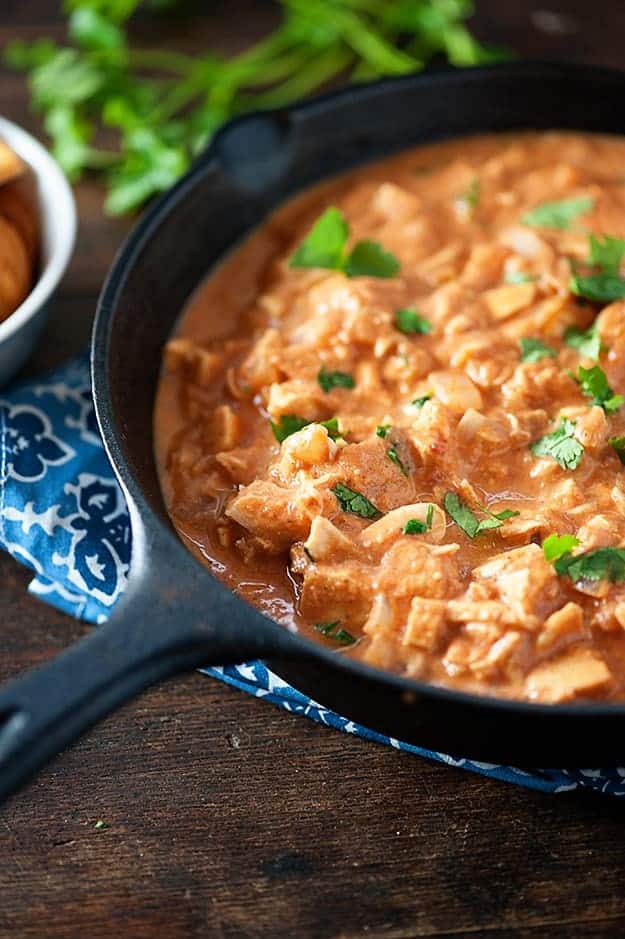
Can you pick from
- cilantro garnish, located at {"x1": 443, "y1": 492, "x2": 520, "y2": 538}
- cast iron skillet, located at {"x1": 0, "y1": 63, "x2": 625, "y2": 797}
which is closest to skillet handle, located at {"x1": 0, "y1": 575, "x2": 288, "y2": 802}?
cast iron skillet, located at {"x1": 0, "y1": 63, "x2": 625, "y2": 797}

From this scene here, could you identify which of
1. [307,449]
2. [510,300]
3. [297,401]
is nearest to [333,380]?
[297,401]

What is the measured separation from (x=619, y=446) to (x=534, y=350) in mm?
444

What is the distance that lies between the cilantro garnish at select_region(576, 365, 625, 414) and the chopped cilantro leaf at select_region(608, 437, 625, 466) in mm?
120

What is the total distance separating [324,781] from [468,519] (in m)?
0.81

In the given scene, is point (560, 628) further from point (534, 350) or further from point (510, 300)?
point (510, 300)

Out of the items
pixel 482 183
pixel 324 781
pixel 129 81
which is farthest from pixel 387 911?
pixel 129 81

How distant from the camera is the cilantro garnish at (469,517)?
11.3 ft

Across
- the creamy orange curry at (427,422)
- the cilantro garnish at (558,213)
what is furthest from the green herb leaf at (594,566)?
the cilantro garnish at (558,213)

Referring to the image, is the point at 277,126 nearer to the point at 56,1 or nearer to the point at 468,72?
the point at 468,72

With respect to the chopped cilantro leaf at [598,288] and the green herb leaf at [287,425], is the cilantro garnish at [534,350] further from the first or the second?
the green herb leaf at [287,425]

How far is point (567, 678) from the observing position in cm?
311

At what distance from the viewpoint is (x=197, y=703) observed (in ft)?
12.0

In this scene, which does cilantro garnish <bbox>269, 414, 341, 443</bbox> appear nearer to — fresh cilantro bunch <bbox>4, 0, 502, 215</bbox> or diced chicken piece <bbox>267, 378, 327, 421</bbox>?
diced chicken piece <bbox>267, 378, 327, 421</bbox>

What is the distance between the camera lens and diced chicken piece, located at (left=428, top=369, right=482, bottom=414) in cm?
371
